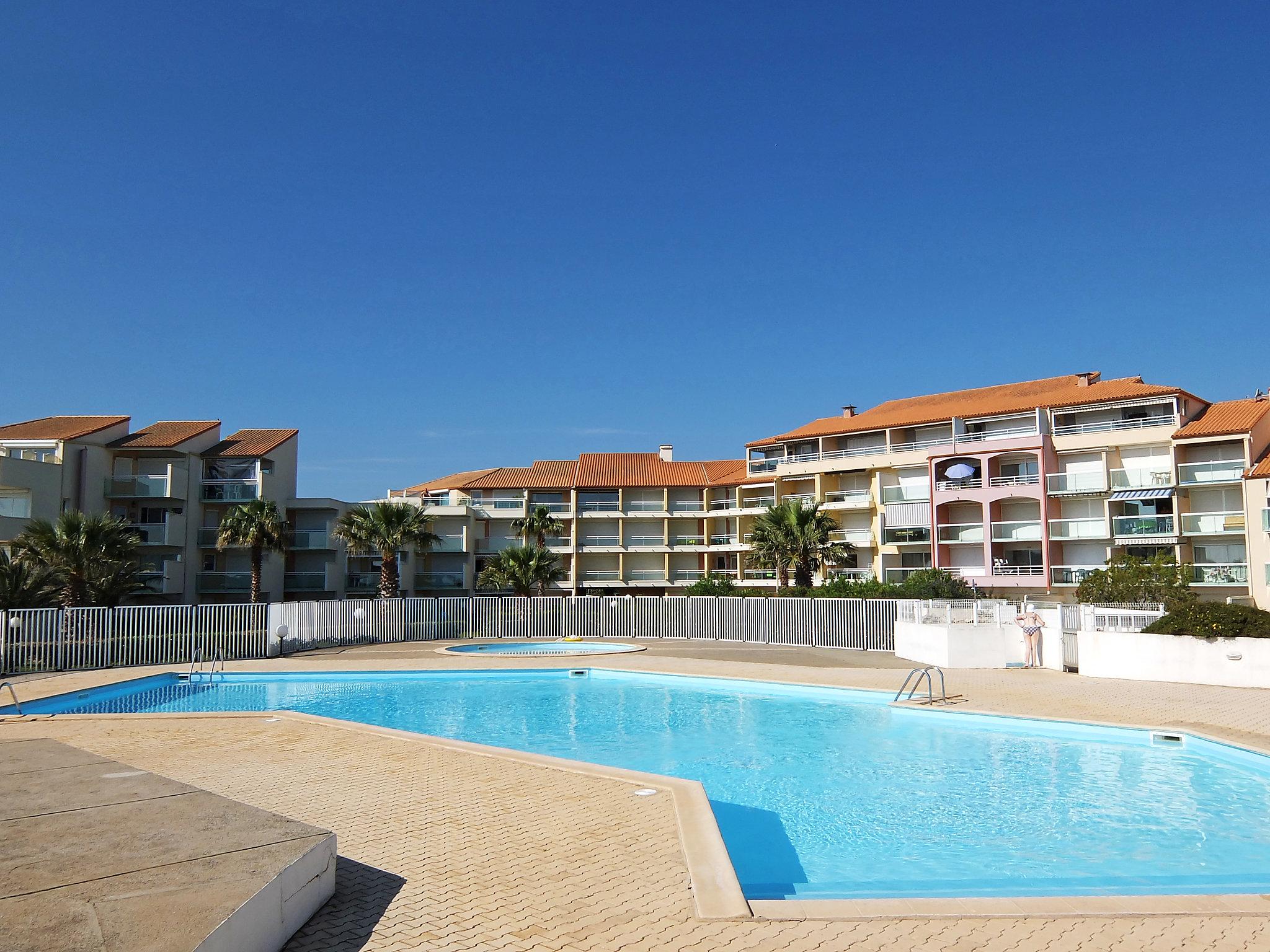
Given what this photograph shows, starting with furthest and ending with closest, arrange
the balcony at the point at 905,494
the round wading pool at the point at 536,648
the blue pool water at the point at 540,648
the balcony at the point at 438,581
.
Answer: the balcony at the point at 438,581 → the balcony at the point at 905,494 → the blue pool water at the point at 540,648 → the round wading pool at the point at 536,648

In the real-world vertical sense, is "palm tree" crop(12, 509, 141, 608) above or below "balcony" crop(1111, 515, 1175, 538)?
below

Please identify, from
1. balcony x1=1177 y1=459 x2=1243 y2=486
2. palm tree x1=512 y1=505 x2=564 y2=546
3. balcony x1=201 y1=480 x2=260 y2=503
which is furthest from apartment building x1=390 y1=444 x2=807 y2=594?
balcony x1=1177 y1=459 x2=1243 y2=486

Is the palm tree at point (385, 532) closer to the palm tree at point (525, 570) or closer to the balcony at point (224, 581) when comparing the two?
the palm tree at point (525, 570)

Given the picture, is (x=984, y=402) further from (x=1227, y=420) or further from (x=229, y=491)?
(x=229, y=491)

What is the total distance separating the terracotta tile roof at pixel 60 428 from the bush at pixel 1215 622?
4050 centimetres

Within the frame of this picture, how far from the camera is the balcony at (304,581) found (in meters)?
43.8

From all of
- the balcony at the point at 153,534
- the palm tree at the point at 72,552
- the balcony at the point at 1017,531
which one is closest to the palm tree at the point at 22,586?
the palm tree at the point at 72,552

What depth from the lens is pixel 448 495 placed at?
5362 cm

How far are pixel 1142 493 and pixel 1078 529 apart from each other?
2.97 m

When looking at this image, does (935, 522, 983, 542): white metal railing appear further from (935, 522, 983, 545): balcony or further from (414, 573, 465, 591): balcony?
(414, 573, 465, 591): balcony

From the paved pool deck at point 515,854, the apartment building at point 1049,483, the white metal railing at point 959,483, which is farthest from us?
the white metal railing at point 959,483

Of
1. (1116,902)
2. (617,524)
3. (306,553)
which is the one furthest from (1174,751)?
(617,524)

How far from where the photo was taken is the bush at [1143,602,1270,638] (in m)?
18.5

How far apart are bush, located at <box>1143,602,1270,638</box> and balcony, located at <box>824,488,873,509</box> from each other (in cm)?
2738
